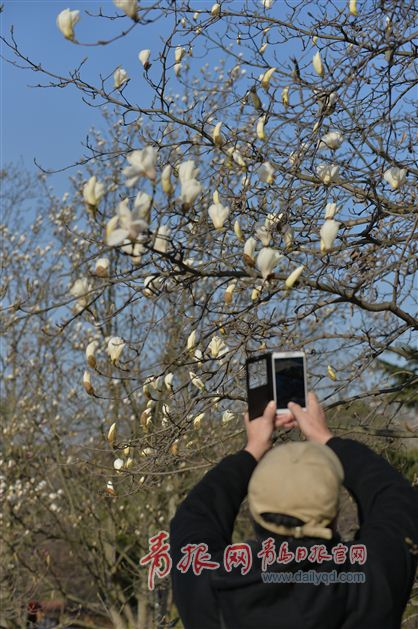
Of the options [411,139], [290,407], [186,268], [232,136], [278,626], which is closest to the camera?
[278,626]

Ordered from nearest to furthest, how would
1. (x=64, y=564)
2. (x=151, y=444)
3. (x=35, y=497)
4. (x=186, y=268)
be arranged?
(x=186, y=268)
(x=151, y=444)
(x=35, y=497)
(x=64, y=564)

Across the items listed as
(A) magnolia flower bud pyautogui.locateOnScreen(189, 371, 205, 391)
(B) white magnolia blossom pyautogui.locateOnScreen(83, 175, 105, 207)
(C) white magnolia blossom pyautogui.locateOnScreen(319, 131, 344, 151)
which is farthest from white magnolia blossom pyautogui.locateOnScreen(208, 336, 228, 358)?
(B) white magnolia blossom pyautogui.locateOnScreen(83, 175, 105, 207)

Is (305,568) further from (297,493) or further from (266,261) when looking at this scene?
(266,261)

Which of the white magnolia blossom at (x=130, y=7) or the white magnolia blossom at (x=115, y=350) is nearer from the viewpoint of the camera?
the white magnolia blossom at (x=130, y=7)

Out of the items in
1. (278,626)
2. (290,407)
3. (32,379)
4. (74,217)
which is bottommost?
(278,626)

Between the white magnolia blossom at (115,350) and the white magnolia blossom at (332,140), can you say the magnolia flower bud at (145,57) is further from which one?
the white magnolia blossom at (115,350)

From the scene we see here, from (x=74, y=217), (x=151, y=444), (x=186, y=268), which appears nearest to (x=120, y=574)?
(x=74, y=217)

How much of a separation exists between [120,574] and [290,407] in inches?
298

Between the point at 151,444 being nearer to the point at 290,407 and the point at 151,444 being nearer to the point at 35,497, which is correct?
the point at 290,407

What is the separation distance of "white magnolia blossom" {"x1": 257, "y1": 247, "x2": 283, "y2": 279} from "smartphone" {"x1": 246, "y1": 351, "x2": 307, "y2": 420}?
26.0 inches

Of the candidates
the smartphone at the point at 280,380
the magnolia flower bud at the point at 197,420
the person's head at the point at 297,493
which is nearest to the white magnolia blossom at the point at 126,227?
the smartphone at the point at 280,380

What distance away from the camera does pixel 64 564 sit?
1015cm

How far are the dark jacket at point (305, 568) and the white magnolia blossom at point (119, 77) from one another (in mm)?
2128

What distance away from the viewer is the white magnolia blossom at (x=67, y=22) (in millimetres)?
2783
